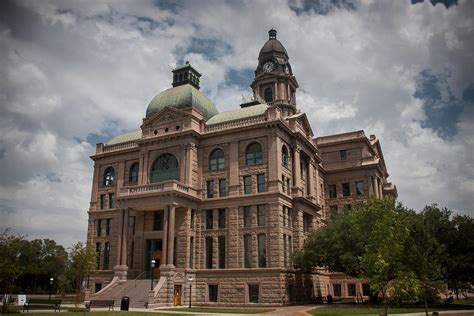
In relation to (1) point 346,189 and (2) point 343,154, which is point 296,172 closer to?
(1) point 346,189

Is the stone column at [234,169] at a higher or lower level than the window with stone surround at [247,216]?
higher

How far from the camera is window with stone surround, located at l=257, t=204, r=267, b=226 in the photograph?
152 feet

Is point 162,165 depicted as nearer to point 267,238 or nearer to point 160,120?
point 160,120

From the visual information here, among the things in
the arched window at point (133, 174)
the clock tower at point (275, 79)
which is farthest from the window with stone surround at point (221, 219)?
the clock tower at point (275, 79)

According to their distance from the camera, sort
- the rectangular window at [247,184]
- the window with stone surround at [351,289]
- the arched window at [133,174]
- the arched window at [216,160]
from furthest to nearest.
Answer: the window with stone surround at [351,289] → the arched window at [133,174] → the arched window at [216,160] → the rectangular window at [247,184]

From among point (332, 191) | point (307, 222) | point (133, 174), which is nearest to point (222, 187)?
point (307, 222)

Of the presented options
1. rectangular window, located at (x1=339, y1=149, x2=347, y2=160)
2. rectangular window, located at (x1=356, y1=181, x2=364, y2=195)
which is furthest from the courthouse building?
rectangular window, located at (x1=339, y1=149, x2=347, y2=160)

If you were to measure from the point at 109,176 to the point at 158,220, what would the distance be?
12343 millimetres

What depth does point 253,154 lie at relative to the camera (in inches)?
1938

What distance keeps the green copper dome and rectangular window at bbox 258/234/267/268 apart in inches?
722

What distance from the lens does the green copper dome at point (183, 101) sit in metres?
55.1

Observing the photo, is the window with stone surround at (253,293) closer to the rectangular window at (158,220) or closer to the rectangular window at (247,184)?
the rectangular window at (247,184)

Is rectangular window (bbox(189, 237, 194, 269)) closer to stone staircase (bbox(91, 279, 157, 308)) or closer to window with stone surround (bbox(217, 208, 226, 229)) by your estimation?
window with stone surround (bbox(217, 208, 226, 229))

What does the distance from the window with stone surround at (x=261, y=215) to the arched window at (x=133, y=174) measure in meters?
18.3
